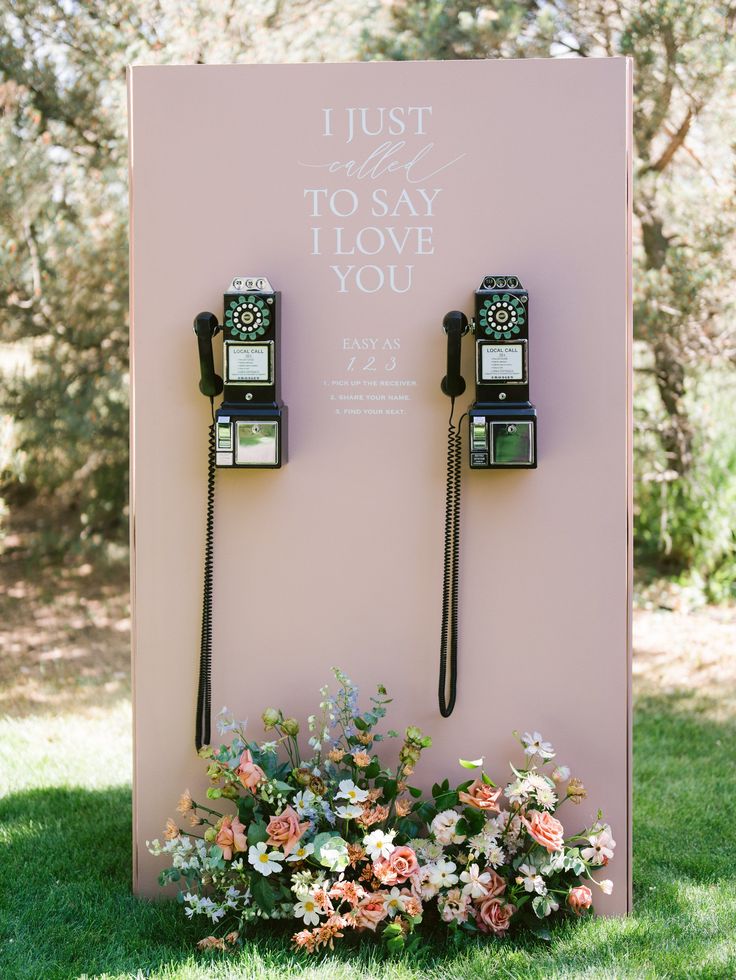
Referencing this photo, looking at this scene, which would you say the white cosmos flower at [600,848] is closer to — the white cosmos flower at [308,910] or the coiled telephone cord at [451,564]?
the coiled telephone cord at [451,564]

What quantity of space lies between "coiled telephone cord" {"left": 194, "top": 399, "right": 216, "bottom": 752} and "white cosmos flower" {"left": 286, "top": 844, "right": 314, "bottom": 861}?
41 cm

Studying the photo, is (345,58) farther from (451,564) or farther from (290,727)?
(290,727)

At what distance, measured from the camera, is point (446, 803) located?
2.38 metres

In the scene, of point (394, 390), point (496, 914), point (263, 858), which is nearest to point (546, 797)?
point (496, 914)

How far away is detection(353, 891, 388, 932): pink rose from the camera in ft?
7.39

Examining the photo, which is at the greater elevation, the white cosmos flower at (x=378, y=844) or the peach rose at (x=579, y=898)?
the white cosmos flower at (x=378, y=844)

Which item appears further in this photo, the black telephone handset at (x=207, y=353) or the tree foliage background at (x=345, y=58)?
the tree foliage background at (x=345, y=58)

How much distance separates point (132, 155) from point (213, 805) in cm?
182

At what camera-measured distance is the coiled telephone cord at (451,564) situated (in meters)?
2.45

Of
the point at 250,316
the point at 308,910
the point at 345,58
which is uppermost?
the point at 345,58

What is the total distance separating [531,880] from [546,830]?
0.13 m

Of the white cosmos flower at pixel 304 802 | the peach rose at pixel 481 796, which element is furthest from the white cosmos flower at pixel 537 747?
the white cosmos flower at pixel 304 802

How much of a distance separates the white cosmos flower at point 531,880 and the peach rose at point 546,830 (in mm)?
69

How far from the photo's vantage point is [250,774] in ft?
7.61
